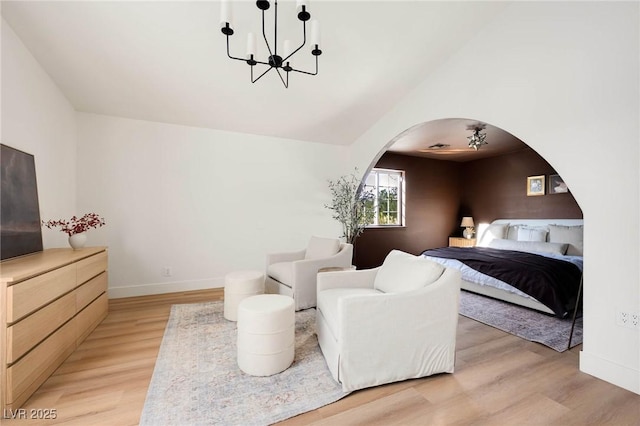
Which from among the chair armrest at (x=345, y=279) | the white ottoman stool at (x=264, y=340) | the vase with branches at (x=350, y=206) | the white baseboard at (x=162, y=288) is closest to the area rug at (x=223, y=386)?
the white ottoman stool at (x=264, y=340)

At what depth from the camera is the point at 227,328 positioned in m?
2.71

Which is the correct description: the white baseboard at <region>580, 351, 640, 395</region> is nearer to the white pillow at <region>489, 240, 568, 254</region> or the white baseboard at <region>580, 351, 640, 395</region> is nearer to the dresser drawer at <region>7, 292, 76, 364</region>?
the white pillow at <region>489, 240, 568, 254</region>

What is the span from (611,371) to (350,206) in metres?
3.31

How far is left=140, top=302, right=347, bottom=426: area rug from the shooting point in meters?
1.55

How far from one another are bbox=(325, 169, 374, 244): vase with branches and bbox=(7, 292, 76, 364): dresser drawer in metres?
3.42

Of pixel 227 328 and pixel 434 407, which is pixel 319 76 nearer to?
A: pixel 227 328

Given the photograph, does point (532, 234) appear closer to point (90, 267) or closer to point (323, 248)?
point (323, 248)

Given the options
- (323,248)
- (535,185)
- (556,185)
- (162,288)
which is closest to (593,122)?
(323,248)

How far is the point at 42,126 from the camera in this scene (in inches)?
106

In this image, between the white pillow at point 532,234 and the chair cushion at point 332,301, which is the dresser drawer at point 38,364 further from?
the white pillow at point 532,234

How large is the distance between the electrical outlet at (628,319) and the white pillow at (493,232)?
3.73 meters

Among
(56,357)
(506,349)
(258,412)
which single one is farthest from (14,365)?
(506,349)

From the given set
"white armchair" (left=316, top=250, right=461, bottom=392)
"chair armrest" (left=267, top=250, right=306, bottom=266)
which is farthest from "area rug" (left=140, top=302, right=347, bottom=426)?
"chair armrest" (left=267, top=250, right=306, bottom=266)

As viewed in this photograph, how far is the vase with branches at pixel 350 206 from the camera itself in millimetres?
4551
